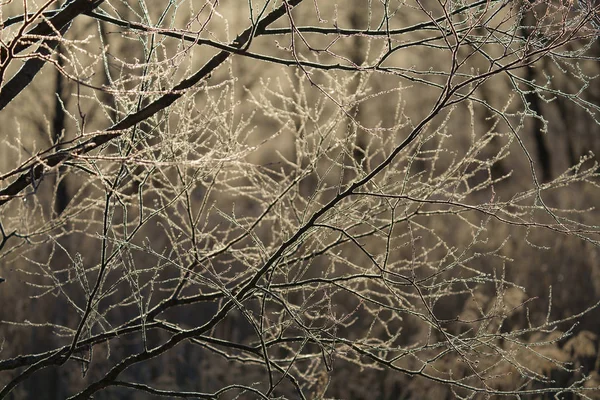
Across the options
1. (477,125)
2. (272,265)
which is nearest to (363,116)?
(477,125)

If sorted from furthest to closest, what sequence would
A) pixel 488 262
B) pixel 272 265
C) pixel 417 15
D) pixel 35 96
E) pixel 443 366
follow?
pixel 417 15
pixel 35 96
pixel 488 262
pixel 443 366
pixel 272 265

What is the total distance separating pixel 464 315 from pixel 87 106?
8.71m

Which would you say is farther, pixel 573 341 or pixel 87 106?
pixel 87 106

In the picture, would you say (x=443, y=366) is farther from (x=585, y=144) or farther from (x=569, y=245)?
(x=585, y=144)

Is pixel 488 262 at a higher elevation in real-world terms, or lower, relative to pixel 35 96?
lower

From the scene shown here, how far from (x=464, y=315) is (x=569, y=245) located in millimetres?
2241

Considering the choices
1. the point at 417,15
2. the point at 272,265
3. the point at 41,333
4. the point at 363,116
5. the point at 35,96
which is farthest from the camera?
the point at 417,15

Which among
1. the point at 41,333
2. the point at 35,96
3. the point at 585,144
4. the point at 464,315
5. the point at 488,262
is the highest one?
the point at 585,144

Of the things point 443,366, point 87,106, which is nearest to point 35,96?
point 87,106

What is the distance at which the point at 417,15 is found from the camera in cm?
1614

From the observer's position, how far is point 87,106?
566 inches

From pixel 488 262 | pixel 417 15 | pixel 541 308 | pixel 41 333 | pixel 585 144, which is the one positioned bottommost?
pixel 41 333

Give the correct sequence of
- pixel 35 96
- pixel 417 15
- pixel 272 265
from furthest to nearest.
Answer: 1. pixel 417 15
2. pixel 35 96
3. pixel 272 265

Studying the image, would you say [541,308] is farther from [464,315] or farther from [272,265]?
[272,265]
